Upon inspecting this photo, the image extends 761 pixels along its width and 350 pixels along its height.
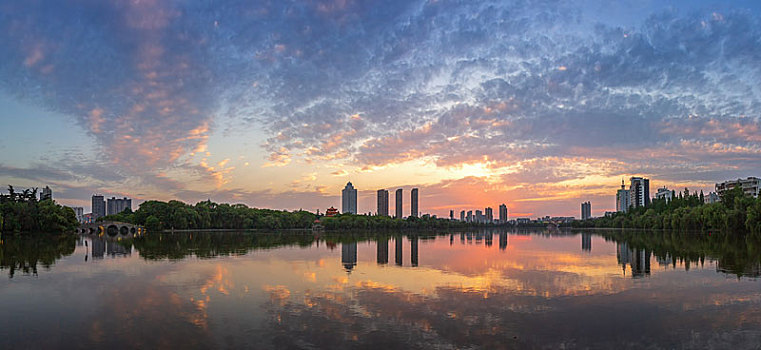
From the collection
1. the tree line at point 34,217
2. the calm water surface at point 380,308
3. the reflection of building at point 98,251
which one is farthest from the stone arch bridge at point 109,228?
the calm water surface at point 380,308

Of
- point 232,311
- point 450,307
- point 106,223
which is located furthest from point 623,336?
point 106,223

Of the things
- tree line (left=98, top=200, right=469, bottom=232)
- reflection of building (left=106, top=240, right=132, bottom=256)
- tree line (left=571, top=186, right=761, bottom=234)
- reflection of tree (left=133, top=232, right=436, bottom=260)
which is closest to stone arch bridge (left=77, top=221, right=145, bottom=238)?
tree line (left=98, top=200, right=469, bottom=232)

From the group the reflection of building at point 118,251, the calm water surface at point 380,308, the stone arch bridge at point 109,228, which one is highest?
the calm water surface at point 380,308

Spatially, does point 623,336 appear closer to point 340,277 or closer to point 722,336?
point 722,336

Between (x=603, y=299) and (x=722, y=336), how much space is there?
5953 mm

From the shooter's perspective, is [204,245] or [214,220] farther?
[214,220]

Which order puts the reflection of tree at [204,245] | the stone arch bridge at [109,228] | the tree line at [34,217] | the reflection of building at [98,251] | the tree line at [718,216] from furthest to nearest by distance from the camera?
the stone arch bridge at [109,228], the tree line at [34,217], the tree line at [718,216], the reflection of tree at [204,245], the reflection of building at [98,251]

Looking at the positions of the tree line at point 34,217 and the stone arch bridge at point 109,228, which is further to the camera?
the stone arch bridge at point 109,228

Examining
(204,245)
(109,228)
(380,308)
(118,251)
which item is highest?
(380,308)

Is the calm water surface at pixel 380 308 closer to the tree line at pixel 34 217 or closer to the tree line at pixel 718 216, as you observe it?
the tree line at pixel 718 216

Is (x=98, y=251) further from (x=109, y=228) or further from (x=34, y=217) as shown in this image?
(x=109, y=228)

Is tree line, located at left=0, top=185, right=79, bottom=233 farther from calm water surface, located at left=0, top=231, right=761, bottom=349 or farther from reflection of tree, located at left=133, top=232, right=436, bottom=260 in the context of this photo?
calm water surface, located at left=0, top=231, right=761, bottom=349

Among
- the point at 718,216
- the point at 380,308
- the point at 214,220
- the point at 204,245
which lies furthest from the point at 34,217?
the point at 718,216

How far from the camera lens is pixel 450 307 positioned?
17672 millimetres
